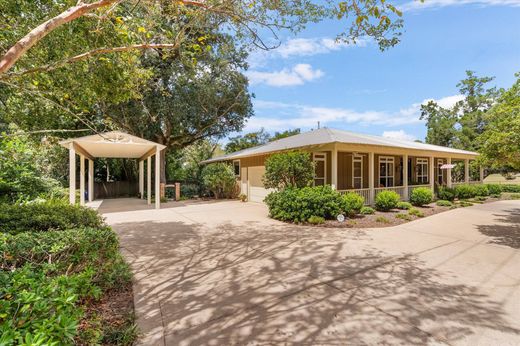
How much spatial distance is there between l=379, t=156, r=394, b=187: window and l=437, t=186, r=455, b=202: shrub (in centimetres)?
264

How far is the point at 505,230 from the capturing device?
Result: 7633 millimetres

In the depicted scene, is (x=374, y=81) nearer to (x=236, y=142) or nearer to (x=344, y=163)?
(x=344, y=163)

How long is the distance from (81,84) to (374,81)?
34.1ft

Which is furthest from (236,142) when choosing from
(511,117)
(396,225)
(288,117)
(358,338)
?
(358,338)

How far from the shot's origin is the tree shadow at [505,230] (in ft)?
21.2

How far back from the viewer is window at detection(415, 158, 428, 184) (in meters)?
16.8

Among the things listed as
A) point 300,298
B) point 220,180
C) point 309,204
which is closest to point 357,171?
point 309,204

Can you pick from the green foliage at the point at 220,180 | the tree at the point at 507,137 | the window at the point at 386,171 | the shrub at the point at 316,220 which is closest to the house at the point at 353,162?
the window at the point at 386,171

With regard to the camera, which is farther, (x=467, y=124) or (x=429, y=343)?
(x=467, y=124)

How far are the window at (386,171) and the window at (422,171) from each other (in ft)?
9.66

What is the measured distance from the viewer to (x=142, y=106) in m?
16.0

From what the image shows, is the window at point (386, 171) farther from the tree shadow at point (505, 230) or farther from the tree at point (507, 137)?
the tree at point (507, 137)

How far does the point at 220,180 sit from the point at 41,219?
1193cm

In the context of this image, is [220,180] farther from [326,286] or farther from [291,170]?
[326,286]
